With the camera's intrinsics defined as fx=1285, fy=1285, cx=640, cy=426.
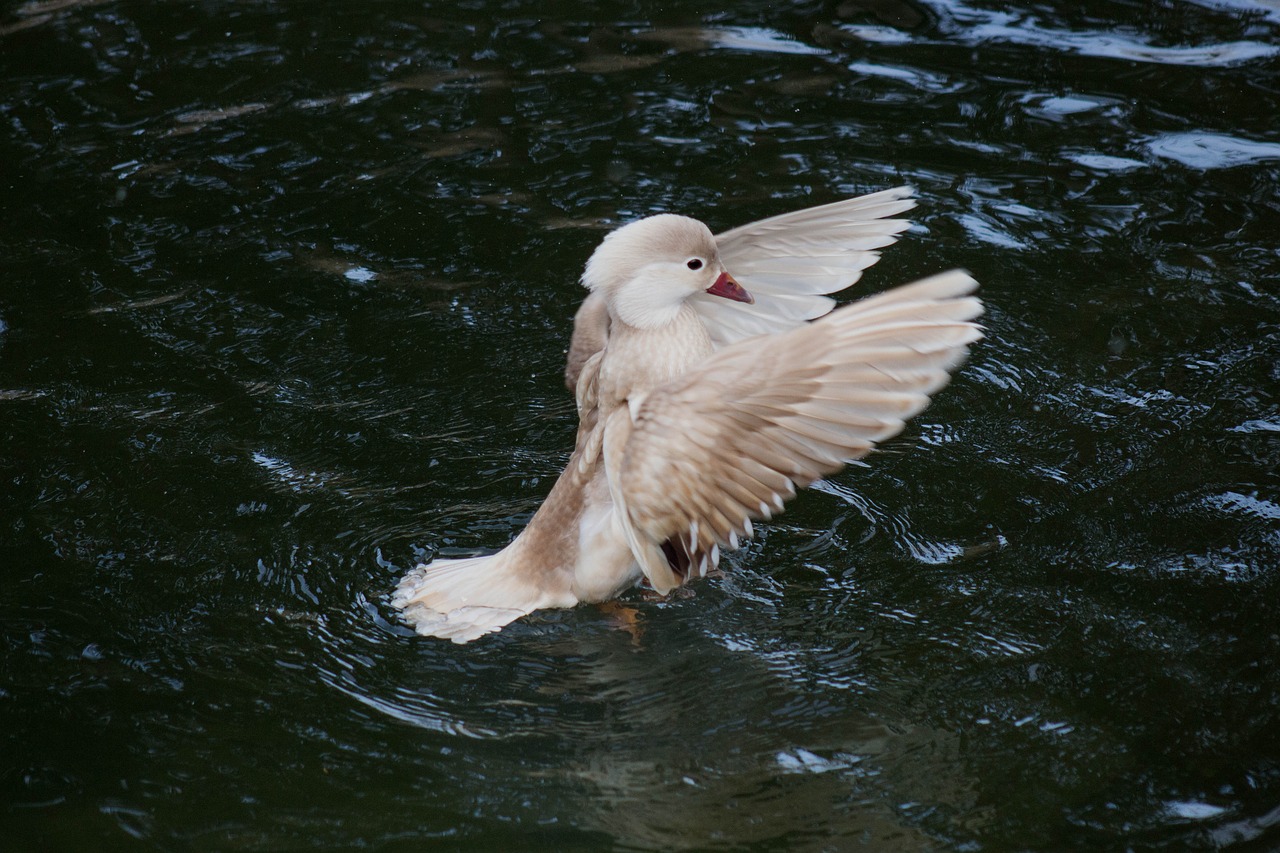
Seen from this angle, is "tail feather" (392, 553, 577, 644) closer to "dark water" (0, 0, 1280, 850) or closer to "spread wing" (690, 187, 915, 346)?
"dark water" (0, 0, 1280, 850)

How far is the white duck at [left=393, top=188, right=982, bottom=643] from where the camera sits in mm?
3361

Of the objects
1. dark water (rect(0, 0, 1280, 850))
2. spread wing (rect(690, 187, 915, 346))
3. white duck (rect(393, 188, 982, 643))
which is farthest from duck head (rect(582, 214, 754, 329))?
dark water (rect(0, 0, 1280, 850))

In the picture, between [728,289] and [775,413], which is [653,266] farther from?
[775,413]

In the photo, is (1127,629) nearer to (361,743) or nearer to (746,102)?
Answer: (361,743)

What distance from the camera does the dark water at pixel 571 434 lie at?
134 inches

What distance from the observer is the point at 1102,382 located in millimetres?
4996

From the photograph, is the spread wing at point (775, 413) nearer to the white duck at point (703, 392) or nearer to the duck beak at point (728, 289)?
the white duck at point (703, 392)

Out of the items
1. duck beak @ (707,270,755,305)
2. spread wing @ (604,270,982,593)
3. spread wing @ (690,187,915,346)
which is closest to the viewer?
spread wing @ (604,270,982,593)

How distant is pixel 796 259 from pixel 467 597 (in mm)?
1694

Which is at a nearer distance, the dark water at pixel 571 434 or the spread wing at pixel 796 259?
the dark water at pixel 571 434

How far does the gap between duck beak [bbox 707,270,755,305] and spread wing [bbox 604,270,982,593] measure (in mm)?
576

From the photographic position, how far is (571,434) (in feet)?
16.7

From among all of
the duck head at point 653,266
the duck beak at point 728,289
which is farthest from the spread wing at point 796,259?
the duck head at point 653,266

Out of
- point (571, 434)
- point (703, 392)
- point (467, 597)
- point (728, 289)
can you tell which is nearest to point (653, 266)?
point (728, 289)
